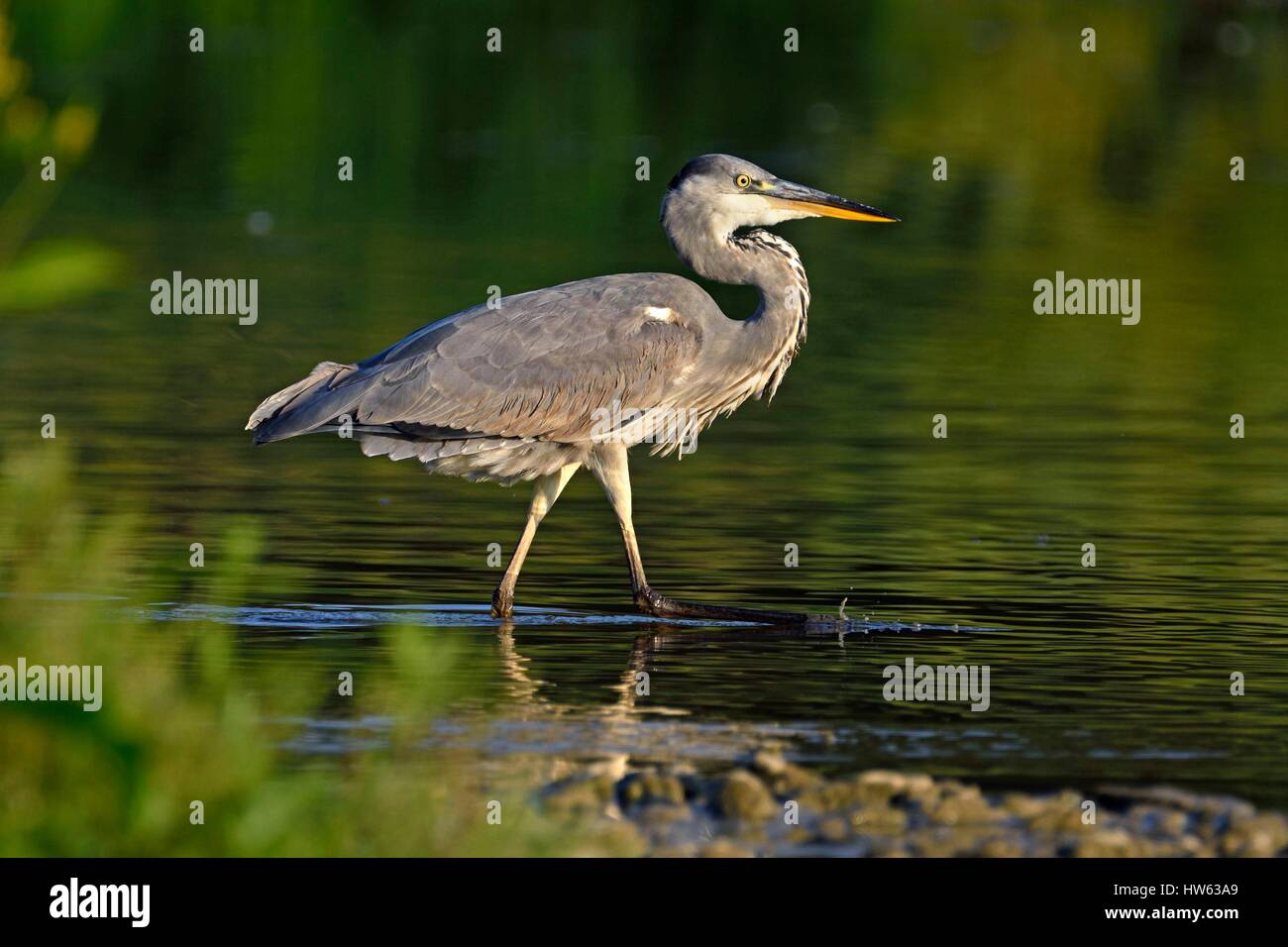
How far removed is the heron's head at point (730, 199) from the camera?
37.6 ft

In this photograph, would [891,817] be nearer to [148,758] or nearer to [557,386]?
[148,758]

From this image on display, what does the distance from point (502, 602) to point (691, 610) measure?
84 cm

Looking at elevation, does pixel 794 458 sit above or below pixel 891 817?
above

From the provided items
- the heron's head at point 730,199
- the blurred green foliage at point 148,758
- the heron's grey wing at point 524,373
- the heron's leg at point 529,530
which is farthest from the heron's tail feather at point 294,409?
the blurred green foliage at point 148,758

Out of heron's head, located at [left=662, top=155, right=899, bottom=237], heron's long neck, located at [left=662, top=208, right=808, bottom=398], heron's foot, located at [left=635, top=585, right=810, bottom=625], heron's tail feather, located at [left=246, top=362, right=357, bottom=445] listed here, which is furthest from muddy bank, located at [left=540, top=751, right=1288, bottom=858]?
heron's head, located at [left=662, top=155, right=899, bottom=237]

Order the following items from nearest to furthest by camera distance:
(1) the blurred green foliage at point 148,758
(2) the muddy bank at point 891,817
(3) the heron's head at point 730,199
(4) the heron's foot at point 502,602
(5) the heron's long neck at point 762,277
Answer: (1) the blurred green foliage at point 148,758, (2) the muddy bank at point 891,817, (4) the heron's foot at point 502,602, (5) the heron's long neck at point 762,277, (3) the heron's head at point 730,199

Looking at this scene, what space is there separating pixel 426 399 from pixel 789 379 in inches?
283

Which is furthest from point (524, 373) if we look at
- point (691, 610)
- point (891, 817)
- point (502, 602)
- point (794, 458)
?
point (794, 458)

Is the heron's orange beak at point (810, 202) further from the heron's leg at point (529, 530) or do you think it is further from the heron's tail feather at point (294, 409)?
the heron's tail feather at point (294, 409)

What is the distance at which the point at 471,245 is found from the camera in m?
23.6

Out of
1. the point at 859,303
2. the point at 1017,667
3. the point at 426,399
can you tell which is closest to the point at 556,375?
the point at 426,399

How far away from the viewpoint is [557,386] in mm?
10867

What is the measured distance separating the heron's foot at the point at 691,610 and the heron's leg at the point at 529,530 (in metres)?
A: 0.55
